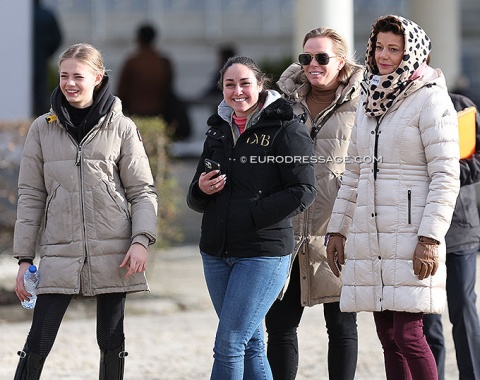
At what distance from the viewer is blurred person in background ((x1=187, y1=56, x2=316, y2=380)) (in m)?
5.14

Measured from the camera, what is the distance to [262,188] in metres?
5.21

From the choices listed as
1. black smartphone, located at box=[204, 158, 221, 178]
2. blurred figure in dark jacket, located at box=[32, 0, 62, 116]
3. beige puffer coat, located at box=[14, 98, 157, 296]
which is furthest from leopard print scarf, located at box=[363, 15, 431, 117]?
blurred figure in dark jacket, located at box=[32, 0, 62, 116]

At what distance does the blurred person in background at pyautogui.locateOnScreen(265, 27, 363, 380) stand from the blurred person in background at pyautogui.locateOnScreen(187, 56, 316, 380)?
0.37m

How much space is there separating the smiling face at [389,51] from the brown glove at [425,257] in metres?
0.77

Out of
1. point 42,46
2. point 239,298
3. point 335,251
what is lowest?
point 239,298

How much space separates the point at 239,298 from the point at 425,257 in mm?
813

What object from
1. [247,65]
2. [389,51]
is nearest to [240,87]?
[247,65]

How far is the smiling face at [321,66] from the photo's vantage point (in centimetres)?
562

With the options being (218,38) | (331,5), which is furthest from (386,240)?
(218,38)

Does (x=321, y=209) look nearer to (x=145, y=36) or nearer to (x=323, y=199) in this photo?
(x=323, y=199)

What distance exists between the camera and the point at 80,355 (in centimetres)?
779

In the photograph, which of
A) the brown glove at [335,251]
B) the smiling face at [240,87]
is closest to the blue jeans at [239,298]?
the brown glove at [335,251]

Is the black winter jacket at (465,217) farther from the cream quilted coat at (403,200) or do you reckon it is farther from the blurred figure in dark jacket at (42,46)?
the blurred figure in dark jacket at (42,46)

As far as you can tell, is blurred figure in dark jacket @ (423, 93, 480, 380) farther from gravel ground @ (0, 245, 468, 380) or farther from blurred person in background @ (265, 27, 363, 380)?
gravel ground @ (0, 245, 468, 380)
